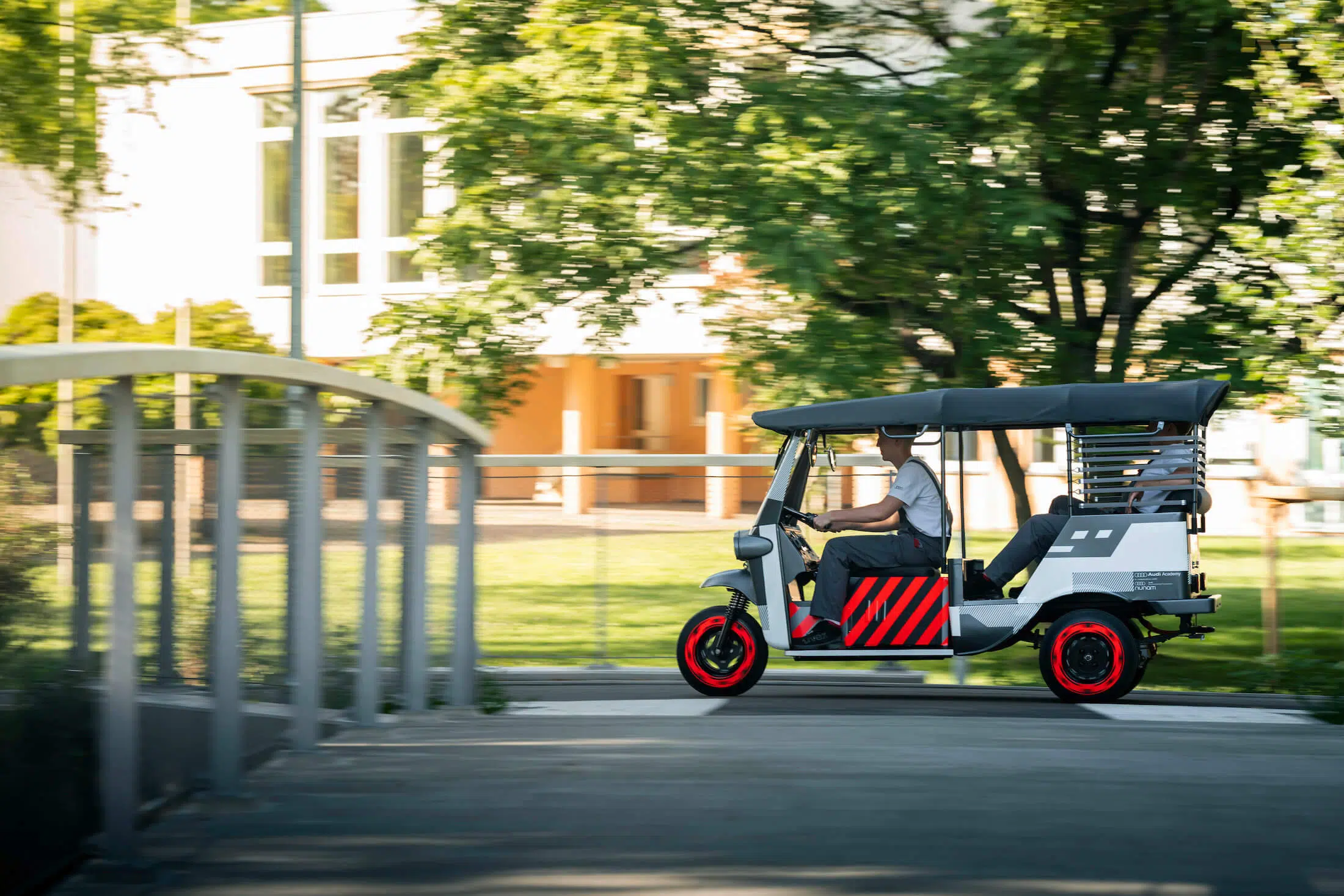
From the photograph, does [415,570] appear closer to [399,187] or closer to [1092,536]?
[1092,536]

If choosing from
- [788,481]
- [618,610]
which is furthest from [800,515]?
[618,610]

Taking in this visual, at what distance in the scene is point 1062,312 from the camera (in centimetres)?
1231

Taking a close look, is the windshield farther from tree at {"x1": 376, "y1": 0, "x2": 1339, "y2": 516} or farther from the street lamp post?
the street lamp post

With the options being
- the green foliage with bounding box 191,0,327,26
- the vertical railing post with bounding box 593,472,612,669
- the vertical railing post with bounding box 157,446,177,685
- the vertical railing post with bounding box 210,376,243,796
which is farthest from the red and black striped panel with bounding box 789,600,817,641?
the green foliage with bounding box 191,0,327,26

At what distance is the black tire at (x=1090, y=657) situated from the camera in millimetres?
9750

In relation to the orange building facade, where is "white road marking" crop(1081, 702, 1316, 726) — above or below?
below

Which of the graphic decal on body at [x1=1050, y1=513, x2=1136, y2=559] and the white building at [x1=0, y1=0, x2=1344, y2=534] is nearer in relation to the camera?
the graphic decal on body at [x1=1050, y1=513, x2=1136, y2=559]

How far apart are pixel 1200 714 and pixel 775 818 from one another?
5.67 m

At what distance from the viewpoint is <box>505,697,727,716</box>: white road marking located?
9.45 metres

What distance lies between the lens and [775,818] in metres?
4.55

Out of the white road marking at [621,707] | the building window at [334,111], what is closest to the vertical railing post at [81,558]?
the white road marking at [621,707]

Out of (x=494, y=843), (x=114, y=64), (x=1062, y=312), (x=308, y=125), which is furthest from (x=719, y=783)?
(x=308, y=125)

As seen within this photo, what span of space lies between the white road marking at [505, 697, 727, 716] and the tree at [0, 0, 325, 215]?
9014 mm

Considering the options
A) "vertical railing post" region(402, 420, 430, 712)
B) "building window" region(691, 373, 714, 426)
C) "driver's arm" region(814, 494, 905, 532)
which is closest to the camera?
"vertical railing post" region(402, 420, 430, 712)
